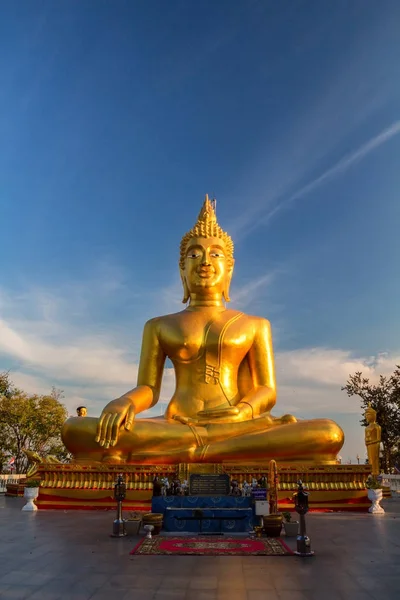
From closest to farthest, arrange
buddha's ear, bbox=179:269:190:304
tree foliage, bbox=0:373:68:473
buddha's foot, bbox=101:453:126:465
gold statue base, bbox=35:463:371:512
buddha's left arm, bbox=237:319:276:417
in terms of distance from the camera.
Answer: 1. gold statue base, bbox=35:463:371:512
2. buddha's foot, bbox=101:453:126:465
3. buddha's left arm, bbox=237:319:276:417
4. buddha's ear, bbox=179:269:190:304
5. tree foliage, bbox=0:373:68:473

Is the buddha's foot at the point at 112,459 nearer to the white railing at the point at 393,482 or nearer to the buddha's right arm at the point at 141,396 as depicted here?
the buddha's right arm at the point at 141,396

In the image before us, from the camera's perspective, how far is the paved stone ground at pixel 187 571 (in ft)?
13.0

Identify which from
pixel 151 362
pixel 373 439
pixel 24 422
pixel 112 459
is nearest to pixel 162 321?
pixel 151 362

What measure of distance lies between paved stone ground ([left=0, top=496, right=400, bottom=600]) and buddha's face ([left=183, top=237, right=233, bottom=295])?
783 cm

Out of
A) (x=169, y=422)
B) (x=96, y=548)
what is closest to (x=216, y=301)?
(x=169, y=422)

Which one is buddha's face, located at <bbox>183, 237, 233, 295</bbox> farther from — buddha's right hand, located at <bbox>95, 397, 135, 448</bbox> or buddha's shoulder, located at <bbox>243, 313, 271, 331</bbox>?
buddha's right hand, located at <bbox>95, 397, 135, 448</bbox>

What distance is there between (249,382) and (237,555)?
809cm

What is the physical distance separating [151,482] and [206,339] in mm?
3740

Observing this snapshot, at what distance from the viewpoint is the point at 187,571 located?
470 cm

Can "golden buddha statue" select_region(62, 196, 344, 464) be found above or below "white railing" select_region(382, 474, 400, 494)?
above

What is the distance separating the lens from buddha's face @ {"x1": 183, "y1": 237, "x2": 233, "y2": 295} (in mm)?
13844

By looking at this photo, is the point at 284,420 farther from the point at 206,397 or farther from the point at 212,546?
the point at 212,546

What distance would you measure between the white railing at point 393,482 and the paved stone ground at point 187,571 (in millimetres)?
10771

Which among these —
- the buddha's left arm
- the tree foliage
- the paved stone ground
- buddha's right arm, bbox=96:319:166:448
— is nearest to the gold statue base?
buddha's right arm, bbox=96:319:166:448
